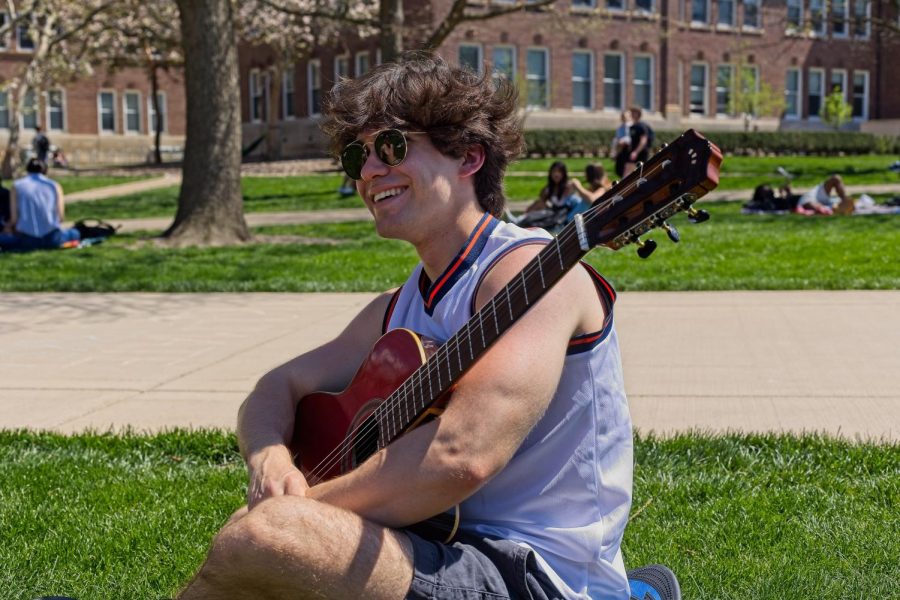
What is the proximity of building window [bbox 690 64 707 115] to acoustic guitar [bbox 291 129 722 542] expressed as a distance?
4344 cm

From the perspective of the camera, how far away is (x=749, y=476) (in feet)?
15.3

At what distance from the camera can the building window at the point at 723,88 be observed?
4509 cm

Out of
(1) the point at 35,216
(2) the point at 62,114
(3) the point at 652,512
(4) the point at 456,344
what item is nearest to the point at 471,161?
(4) the point at 456,344

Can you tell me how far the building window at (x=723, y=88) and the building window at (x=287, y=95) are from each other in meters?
16.5

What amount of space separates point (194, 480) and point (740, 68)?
41.8 m

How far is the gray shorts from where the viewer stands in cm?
238

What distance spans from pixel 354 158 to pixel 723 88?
44477 millimetres

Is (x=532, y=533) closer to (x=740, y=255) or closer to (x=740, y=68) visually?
(x=740, y=255)

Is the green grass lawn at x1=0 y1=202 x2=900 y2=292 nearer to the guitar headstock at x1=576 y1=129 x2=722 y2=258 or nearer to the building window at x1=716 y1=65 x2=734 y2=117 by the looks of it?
the guitar headstock at x1=576 y1=129 x2=722 y2=258

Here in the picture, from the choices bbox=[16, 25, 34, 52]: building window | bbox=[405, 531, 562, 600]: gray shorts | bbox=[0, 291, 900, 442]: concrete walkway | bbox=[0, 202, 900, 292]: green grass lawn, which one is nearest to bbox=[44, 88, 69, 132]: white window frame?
bbox=[16, 25, 34, 52]: building window

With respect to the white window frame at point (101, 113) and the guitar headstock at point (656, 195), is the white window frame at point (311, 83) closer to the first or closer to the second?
the white window frame at point (101, 113)

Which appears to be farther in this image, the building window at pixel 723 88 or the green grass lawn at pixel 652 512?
the building window at pixel 723 88

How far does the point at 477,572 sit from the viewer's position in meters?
2.42

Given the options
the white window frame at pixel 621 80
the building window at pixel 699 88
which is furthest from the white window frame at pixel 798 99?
the white window frame at pixel 621 80
